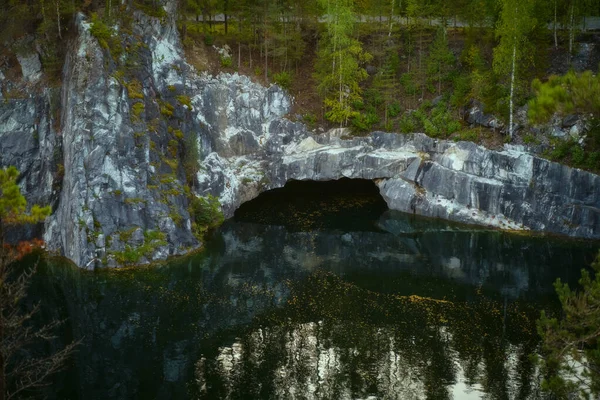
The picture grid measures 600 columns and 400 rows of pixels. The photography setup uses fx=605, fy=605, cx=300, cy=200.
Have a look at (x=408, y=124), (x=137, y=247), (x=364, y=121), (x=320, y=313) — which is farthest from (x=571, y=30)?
(x=137, y=247)

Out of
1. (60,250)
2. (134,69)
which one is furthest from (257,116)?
(60,250)

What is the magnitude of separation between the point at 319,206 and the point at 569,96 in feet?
101

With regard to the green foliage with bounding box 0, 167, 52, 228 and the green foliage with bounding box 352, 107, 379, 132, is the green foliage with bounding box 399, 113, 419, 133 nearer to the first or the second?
the green foliage with bounding box 352, 107, 379, 132

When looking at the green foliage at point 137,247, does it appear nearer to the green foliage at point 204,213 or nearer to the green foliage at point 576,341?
the green foliage at point 204,213

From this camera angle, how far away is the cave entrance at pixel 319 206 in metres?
44.1

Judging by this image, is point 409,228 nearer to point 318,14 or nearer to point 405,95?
point 405,95

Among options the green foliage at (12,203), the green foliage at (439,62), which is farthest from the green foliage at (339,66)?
the green foliage at (12,203)

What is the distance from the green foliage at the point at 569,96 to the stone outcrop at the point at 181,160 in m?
23.6

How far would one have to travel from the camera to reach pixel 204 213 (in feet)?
135

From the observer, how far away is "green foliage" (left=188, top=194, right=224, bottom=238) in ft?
130

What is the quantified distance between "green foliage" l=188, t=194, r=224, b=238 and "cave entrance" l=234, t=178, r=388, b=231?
6.80 ft

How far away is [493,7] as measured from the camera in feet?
153

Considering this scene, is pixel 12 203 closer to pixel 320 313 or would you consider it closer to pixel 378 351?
pixel 378 351

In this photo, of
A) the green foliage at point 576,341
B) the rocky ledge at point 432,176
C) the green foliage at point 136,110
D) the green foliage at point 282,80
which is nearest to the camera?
the green foliage at point 576,341
